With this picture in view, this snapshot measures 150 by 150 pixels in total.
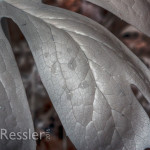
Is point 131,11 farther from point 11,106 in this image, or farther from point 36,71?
point 36,71

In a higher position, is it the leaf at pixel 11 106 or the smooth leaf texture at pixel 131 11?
the smooth leaf texture at pixel 131 11

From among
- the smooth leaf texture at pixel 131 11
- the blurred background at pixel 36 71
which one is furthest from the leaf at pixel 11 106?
the blurred background at pixel 36 71

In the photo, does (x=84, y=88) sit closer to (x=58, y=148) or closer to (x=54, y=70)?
(x=54, y=70)

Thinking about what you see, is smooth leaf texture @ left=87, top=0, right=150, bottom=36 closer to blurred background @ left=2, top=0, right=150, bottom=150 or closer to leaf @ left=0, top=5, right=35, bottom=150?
leaf @ left=0, top=5, right=35, bottom=150

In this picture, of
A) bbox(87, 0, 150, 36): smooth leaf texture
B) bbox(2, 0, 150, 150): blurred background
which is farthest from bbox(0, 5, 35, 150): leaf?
bbox(2, 0, 150, 150): blurred background

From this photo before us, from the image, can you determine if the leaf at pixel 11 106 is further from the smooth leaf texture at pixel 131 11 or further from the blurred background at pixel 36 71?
the blurred background at pixel 36 71

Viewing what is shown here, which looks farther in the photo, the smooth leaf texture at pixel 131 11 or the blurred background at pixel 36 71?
the blurred background at pixel 36 71

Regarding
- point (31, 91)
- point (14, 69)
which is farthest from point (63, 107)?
point (31, 91)
